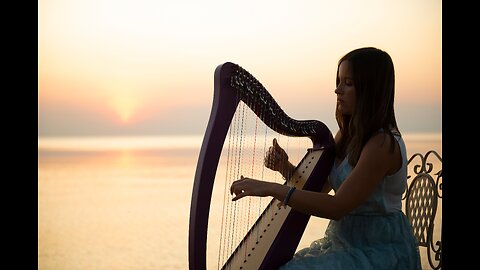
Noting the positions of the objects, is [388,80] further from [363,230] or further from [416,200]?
[416,200]

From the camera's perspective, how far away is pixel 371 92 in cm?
167

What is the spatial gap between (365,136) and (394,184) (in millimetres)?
163

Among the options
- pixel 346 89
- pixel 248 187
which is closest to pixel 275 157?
pixel 346 89

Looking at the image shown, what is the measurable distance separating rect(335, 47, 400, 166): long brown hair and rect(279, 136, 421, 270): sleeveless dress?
0.25 ft

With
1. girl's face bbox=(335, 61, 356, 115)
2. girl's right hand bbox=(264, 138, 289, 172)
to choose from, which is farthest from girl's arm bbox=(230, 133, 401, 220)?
girl's right hand bbox=(264, 138, 289, 172)

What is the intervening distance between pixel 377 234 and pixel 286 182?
0.33 metres

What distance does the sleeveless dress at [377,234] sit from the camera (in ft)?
5.50

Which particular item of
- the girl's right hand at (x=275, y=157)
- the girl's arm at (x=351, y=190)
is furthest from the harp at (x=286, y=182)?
the girl's arm at (x=351, y=190)

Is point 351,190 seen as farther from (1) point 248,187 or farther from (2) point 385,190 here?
(1) point 248,187

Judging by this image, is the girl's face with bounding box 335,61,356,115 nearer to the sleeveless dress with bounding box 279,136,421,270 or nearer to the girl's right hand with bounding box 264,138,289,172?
the sleeveless dress with bounding box 279,136,421,270

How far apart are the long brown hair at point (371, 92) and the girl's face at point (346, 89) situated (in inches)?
0.5

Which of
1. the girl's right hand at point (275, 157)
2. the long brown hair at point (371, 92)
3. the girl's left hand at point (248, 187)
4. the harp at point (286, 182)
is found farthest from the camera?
the girl's right hand at point (275, 157)

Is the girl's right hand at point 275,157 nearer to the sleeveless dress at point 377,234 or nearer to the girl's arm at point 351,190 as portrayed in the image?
the sleeveless dress at point 377,234
